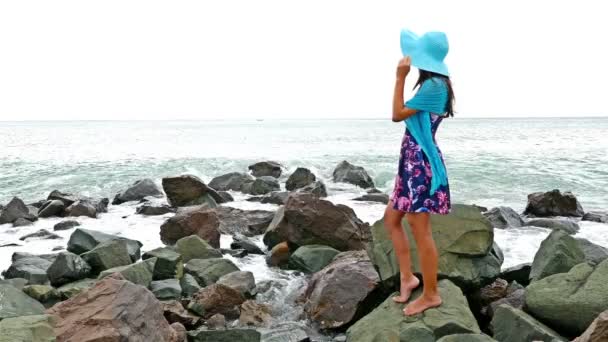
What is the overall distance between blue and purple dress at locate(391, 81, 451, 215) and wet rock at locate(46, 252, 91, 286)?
4686 mm

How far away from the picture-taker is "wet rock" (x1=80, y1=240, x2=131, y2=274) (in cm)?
748

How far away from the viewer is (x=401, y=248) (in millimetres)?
4770

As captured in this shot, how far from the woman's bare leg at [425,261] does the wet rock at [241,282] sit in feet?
8.16

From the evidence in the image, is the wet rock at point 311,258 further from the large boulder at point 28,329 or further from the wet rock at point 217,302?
the large boulder at point 28,329

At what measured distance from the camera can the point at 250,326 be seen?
5934mm

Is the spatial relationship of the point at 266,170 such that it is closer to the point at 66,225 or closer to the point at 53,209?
the point at 53,209

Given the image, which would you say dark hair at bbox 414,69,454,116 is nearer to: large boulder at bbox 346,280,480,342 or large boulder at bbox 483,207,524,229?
large boulder at bbox 346,280,480,342

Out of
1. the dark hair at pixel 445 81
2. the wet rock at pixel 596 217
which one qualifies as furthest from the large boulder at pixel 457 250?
the wet rock at pixel 596 217

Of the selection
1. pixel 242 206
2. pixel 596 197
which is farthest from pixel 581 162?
pixel 242 206

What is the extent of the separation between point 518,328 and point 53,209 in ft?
38.4

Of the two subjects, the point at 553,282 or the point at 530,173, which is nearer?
the point at 553,282

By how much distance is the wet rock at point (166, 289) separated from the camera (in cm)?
650

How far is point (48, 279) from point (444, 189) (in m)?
5.32

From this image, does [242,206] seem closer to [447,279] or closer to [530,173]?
[447,279]
